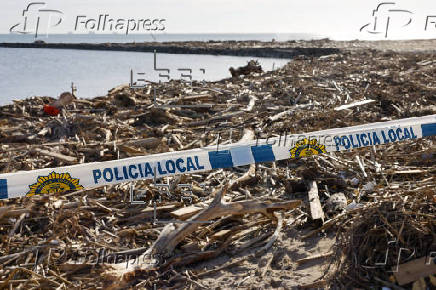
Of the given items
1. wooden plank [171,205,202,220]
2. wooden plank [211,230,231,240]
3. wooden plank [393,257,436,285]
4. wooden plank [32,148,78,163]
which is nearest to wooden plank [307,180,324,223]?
wooden plank [211,230,231,240]

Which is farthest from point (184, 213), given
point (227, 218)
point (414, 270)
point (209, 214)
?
point (414, 270)

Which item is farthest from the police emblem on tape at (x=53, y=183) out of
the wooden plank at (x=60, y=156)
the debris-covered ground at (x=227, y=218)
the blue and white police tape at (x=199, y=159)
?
the wooden plank at (x=60, y=156)

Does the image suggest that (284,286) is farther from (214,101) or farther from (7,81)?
(7,81)

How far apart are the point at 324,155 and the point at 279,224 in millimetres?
2137

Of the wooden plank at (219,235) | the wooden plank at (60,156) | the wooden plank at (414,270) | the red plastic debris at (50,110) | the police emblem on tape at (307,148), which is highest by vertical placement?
the police emblem on tape at (307,148)

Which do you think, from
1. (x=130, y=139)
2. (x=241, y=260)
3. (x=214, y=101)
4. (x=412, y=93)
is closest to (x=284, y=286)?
(x=241, y=260)

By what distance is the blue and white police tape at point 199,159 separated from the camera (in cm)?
538

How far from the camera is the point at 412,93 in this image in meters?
12.8

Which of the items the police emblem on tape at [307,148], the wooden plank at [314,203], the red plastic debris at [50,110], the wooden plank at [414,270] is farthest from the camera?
the red plastic debris at [50,110]

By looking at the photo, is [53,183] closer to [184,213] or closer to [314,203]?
[184,213]

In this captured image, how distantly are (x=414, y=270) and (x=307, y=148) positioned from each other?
121 inches

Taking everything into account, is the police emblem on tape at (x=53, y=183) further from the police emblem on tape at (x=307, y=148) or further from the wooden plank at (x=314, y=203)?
the police emblem on tape at (x=307, y=148)

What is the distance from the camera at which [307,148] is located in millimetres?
6582

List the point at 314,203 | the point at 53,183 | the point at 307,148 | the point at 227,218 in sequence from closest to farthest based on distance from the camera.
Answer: the point at 53,183 < the point at 227,218 < the point at 314,203 < the point at 307,148
